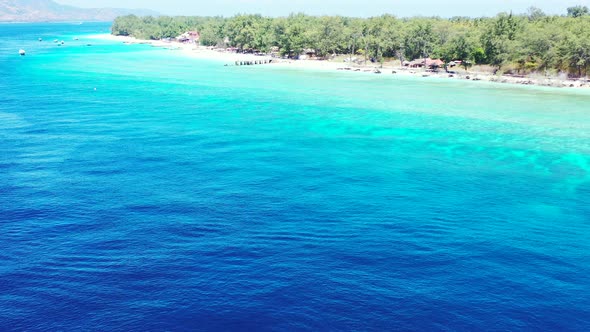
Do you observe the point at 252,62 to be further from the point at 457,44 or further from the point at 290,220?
the point at 290,220

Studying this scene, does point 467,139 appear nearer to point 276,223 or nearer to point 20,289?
point 276,223

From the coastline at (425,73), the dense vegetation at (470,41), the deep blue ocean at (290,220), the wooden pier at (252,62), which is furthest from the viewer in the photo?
the wooden pier at (252,62)

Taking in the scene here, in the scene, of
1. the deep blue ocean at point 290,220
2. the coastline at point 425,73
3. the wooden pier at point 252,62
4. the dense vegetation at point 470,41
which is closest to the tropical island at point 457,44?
the dense vegetation at point 470,41

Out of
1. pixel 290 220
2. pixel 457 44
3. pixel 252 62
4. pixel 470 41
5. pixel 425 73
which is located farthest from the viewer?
pixel 252 62

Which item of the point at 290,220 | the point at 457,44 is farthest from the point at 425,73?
the point at 290,220

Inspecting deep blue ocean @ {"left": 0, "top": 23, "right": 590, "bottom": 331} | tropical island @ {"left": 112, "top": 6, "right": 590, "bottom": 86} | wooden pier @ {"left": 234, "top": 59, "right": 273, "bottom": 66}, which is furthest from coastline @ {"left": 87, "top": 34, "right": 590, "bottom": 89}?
deep blue ocean @ {"left": 0, "top": 23, "right": 590, "bottom": 331}

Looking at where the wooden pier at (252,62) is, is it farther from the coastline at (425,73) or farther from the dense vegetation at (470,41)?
the dense vegetation at (470,41)

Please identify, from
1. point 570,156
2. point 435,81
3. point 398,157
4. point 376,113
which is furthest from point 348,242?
point 435,81

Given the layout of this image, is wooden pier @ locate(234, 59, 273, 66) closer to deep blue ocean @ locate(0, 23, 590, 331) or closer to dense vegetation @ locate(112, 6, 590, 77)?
dense vegetation @ locate(112, 6, 590, 77)
